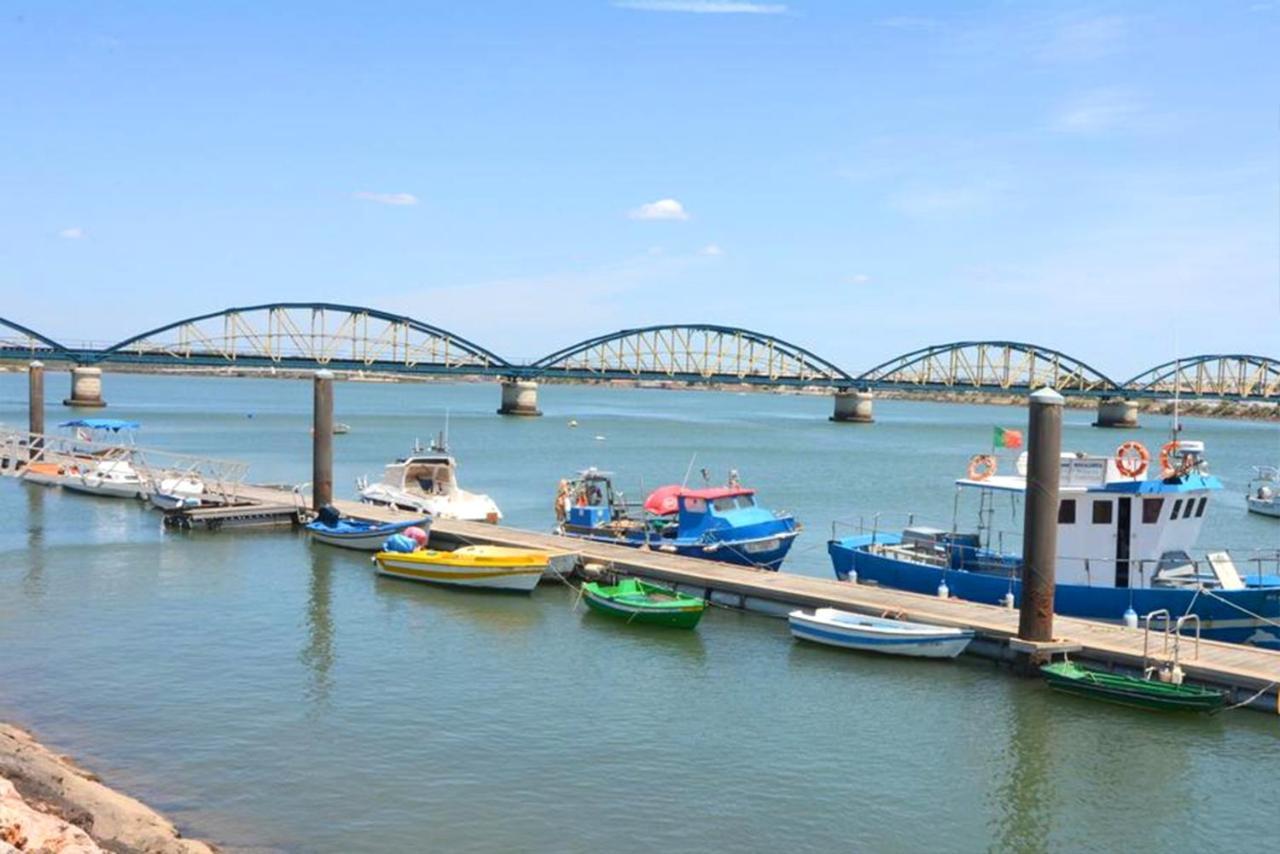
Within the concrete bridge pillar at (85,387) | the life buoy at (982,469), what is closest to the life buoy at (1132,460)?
the life buoy at (982,469)

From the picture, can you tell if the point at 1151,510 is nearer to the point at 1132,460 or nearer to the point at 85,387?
the point at 1132,460

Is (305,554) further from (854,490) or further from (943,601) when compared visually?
(854,490)

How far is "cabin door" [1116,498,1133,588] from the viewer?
87.1ft

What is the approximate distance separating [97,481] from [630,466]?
39945 millimetres

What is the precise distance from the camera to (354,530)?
128 ft

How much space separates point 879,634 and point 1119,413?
18102 cm

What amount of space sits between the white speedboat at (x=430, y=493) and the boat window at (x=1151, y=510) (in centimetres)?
2332

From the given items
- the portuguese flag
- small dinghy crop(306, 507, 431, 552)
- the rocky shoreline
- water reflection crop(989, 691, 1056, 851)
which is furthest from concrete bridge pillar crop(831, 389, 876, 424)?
the rocky shoreline

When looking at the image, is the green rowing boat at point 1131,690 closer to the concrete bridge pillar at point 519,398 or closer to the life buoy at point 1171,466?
the life buoy at point 1171,466

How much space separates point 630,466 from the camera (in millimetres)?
85062

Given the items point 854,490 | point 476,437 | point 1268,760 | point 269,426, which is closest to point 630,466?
point 854,490

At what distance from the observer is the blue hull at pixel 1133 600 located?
24.8 meters

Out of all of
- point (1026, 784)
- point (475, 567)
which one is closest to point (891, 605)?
point (1026, 784)

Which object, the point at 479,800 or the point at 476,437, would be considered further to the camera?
the point at 476,437
